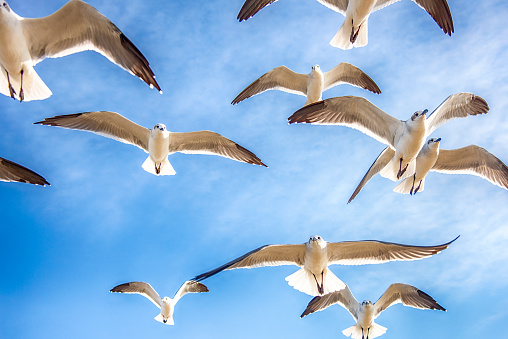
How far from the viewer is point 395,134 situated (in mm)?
7914

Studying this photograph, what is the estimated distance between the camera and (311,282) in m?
8.17

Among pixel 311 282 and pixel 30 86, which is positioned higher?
pixel 30 86

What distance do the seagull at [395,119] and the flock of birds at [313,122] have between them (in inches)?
0.6

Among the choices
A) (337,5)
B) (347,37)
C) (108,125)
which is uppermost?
(337,5)

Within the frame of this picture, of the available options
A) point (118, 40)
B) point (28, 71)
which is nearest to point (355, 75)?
point (118, 40)

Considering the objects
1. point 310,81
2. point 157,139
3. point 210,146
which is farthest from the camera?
point 310,81

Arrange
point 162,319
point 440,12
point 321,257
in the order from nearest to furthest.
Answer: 1. point 440,12
2. point 321,257
3. point 162,319

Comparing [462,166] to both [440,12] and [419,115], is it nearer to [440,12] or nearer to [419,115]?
[419,115]

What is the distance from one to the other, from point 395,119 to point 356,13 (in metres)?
1.71

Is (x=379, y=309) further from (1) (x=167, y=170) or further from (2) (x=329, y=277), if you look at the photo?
(1) (x=167, y=170)

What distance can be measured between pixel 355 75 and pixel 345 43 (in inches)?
126

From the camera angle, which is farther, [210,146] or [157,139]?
[210,146]

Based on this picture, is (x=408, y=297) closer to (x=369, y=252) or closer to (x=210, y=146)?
(x=369, y=252)

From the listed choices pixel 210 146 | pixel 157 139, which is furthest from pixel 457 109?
pixel 157 139
